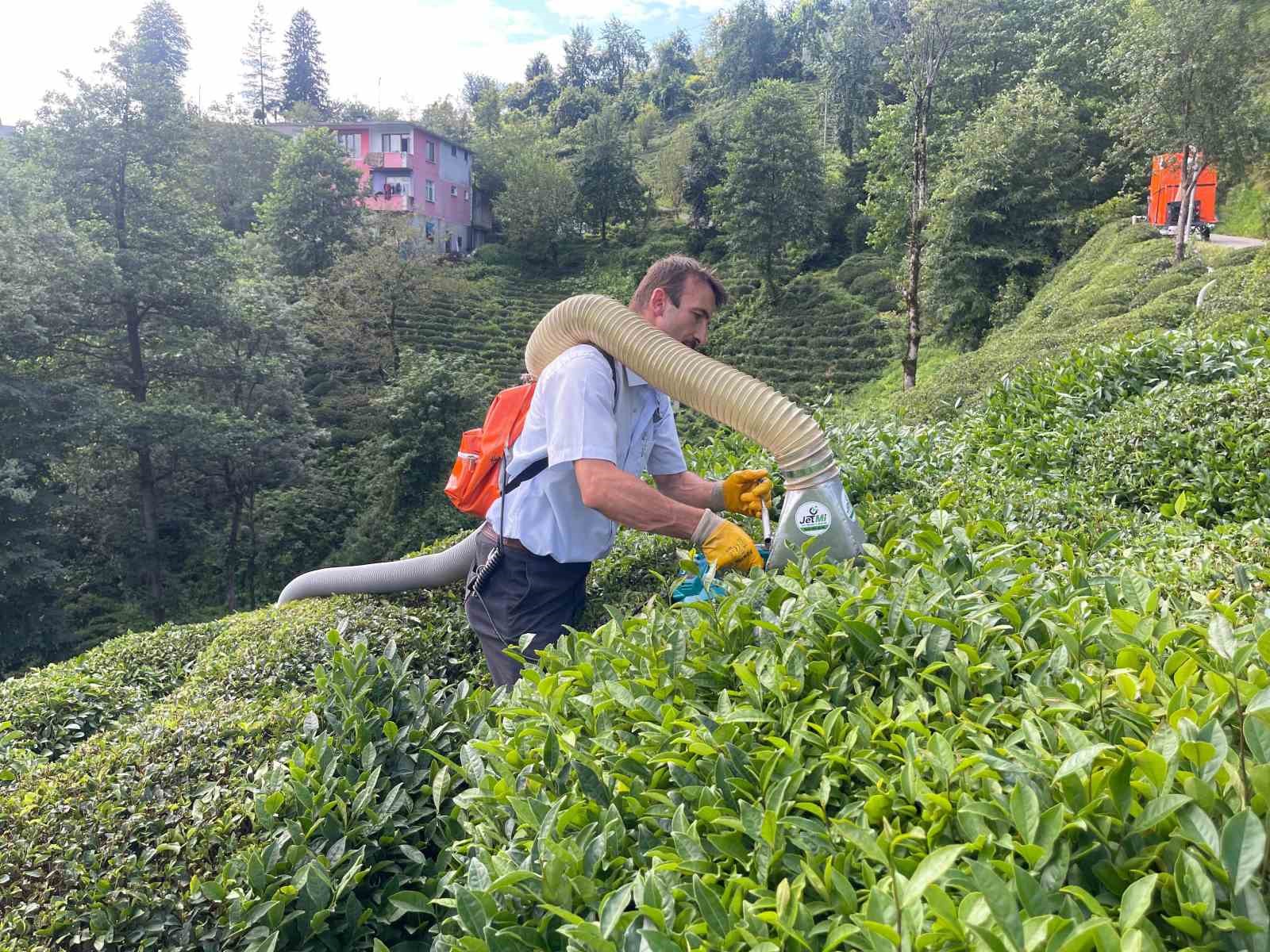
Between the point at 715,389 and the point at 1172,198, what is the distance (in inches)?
999

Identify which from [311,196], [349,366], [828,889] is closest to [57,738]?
[828,889]

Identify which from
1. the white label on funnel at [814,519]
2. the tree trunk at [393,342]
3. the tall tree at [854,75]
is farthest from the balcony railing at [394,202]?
the white label on funnel at [814,519]

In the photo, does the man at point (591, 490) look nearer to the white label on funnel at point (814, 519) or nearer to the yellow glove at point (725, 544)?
the yellow glove at point (725, 544)

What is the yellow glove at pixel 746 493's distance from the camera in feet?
9.86

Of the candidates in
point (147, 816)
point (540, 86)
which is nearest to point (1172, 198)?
point (147, 816)

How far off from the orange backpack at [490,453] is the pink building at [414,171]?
3946cm

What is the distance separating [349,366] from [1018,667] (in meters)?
30.8

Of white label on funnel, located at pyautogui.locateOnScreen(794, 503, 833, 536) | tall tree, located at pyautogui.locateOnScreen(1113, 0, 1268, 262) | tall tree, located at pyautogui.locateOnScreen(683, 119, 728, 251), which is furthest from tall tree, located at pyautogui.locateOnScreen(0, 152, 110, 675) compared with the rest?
tall tree, located at pyautogui.locateOnScreen(683, 119, 728, 251)

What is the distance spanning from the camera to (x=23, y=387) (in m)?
15.9

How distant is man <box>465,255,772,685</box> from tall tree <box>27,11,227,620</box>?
17392 millimetres

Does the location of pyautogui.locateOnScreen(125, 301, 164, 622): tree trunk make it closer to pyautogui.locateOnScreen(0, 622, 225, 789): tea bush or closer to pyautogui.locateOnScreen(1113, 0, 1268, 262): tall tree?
pyautogui.locateOnScreen(0, 622, 225, 789): tea bush

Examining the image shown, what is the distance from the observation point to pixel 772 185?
37.2 m

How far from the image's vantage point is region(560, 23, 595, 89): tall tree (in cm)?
8394

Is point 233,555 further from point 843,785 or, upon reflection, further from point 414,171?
point 414,171
